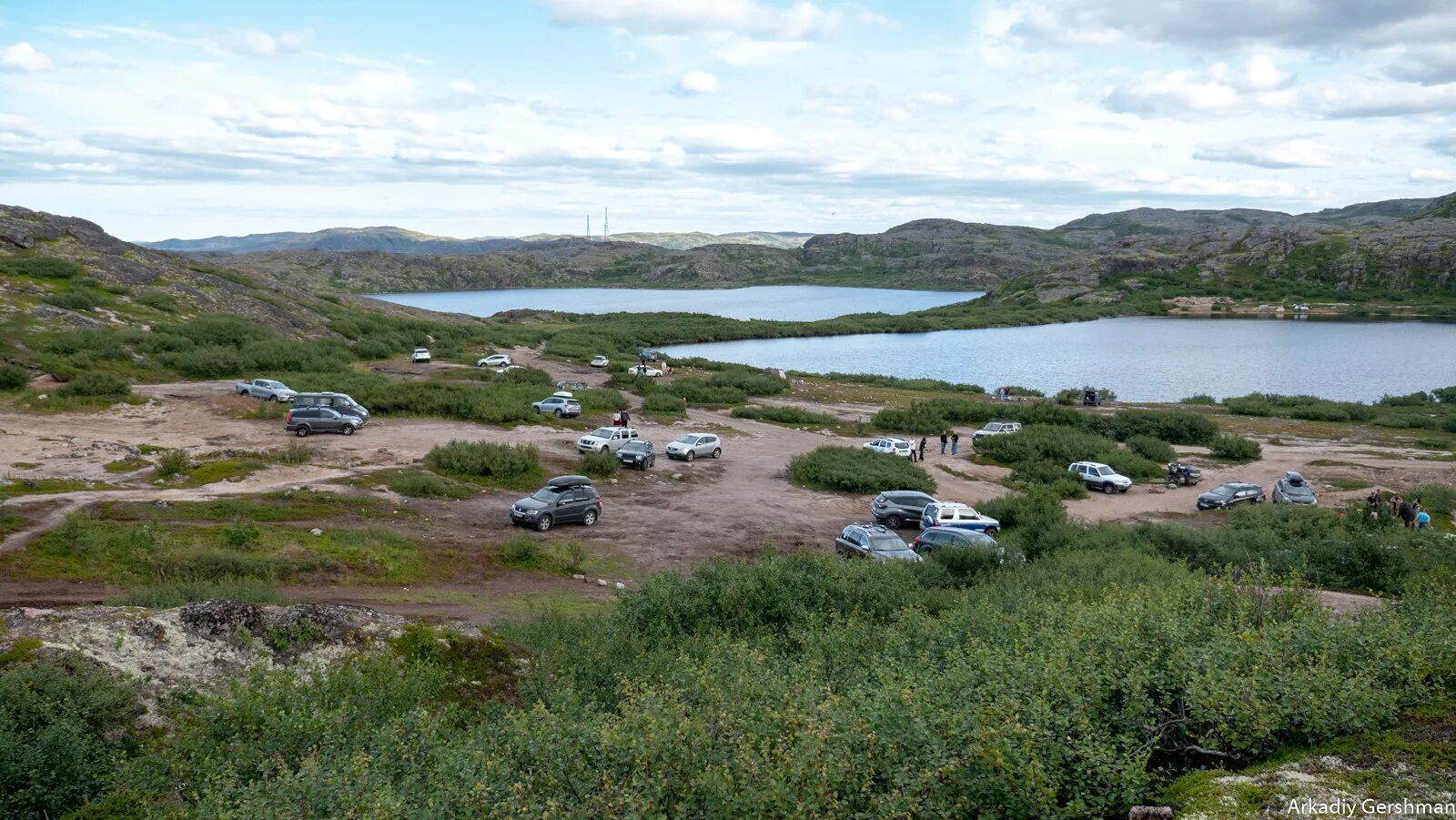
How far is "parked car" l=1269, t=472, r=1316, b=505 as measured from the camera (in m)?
36.4

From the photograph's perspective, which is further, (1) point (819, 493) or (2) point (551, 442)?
(2) point (551, 442)

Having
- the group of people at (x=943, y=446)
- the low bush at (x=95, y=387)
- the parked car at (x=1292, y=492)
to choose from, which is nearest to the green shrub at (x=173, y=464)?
the low bush at (x=95, y=387)

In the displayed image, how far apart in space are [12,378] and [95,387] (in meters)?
3.54

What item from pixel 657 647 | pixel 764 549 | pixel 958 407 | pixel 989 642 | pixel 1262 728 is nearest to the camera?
pixel 1262 728

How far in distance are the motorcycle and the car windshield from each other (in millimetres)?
23936

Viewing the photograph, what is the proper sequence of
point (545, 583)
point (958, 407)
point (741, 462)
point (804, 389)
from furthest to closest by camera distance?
1. point (804, 389)
2. point (958, 407)
3. point (741, 462)
4. point (545, 583)

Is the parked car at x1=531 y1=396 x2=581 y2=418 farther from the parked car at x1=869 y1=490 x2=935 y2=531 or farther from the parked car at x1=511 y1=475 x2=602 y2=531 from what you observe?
the parked car at x1=869 y1=490 x2=935 y2=531

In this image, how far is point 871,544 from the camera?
2642 cm

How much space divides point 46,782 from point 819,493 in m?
30.9

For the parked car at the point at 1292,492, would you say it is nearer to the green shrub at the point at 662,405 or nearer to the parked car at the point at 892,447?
the parked car at the point at 892,447

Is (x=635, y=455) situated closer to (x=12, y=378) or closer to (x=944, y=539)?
(x=944, y=539)

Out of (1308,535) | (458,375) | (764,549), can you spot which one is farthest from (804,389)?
(764,549)

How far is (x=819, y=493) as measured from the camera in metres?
38.2

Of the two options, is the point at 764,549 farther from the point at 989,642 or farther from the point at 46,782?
the point at 46,782
